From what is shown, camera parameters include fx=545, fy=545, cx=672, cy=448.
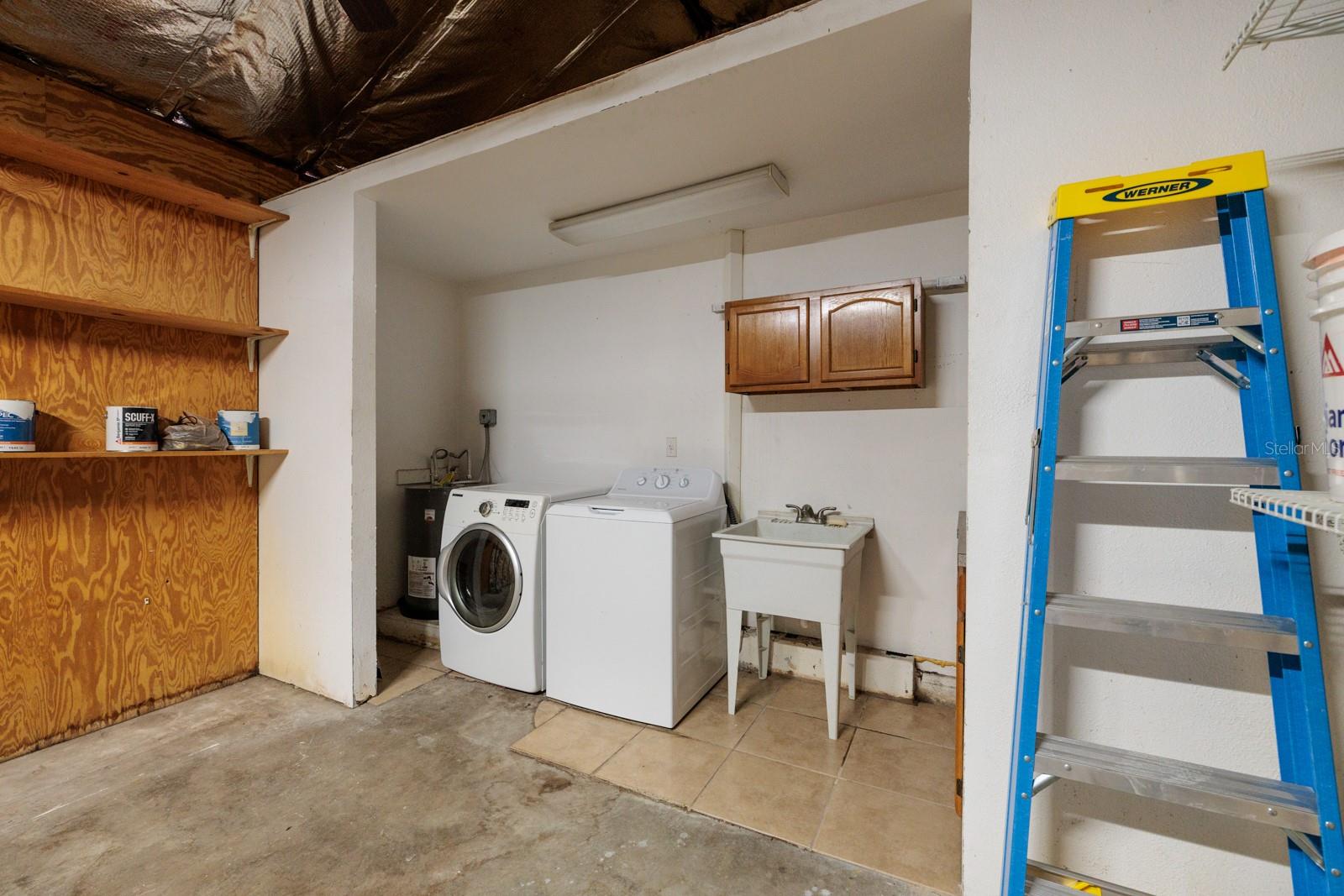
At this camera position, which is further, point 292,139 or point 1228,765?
point 292,139

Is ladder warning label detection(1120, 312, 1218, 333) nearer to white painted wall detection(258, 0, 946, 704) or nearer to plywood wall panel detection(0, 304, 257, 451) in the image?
white painted wall detection(258, 0, 946, 704)

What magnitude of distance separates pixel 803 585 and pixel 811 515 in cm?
55

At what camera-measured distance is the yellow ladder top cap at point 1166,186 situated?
1.01 metres

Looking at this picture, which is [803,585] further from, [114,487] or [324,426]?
[114,487]

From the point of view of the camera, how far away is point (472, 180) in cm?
225

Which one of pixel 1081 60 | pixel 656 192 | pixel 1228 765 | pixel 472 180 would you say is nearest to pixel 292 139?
pixel 472 180

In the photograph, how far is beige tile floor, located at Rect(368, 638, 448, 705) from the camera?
2523 mm

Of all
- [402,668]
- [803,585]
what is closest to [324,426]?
[402,668]

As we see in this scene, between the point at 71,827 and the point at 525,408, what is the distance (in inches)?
99.5

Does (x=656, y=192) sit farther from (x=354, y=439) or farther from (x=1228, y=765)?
(x=1228, y=765)

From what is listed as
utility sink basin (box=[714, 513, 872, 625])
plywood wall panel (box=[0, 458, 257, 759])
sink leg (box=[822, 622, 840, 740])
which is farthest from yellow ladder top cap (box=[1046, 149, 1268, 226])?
plywood wall panel (box=[0, 458, 257, 759])

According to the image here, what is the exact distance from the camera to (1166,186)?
1.05m

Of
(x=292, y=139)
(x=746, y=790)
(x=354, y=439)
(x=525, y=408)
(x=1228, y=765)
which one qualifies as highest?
(x=292, y=139)

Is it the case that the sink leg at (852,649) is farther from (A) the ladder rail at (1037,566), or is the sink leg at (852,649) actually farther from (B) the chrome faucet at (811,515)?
(A) the ladder rail at (1037,566)
